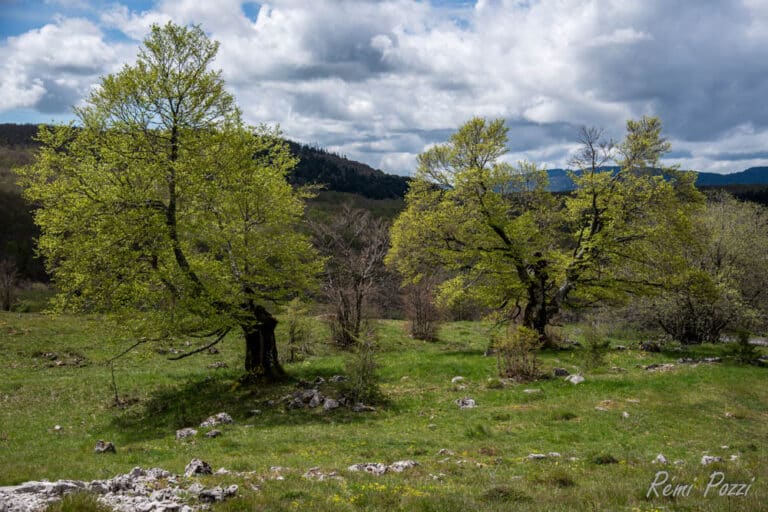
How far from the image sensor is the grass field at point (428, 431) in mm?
9156

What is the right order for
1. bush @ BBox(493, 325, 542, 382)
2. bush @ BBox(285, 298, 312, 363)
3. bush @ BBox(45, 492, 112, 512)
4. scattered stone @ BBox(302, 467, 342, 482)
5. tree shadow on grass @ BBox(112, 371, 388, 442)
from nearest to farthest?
1. bush @ BBox(45, 492, 112, 512)
2. scattered stone @ BBox(302, 467, 342, 482)
3. tree shadow on grass @ BBox(112, 371, 388, 442)
4. bush @ BBox(493, 325, 542, 382)
5. bush @ BBox(285, 298, 312, 363)

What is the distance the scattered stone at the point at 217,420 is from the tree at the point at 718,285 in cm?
2556

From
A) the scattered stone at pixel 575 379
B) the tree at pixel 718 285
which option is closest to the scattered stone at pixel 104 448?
the scattered stone at pixel 575 379

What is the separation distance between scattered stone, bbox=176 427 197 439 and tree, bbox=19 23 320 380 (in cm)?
464

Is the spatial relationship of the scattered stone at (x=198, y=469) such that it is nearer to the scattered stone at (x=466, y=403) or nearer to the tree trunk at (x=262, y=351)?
the scattered stone at (x=466, y=403)

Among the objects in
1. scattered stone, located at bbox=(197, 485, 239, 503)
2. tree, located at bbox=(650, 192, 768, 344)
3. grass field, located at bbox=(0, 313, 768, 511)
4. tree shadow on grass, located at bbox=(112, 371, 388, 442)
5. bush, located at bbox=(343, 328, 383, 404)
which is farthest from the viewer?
tree, located at bbox=(650, 192, 768, 344)

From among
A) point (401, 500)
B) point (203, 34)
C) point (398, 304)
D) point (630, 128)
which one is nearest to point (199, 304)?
point (203, 34)

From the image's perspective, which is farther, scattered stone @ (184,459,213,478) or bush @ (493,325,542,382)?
bush @ (493,325,542,382)

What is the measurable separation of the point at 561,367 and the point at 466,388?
20.8ft

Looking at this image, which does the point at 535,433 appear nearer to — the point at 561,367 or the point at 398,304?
the point at 561,367
